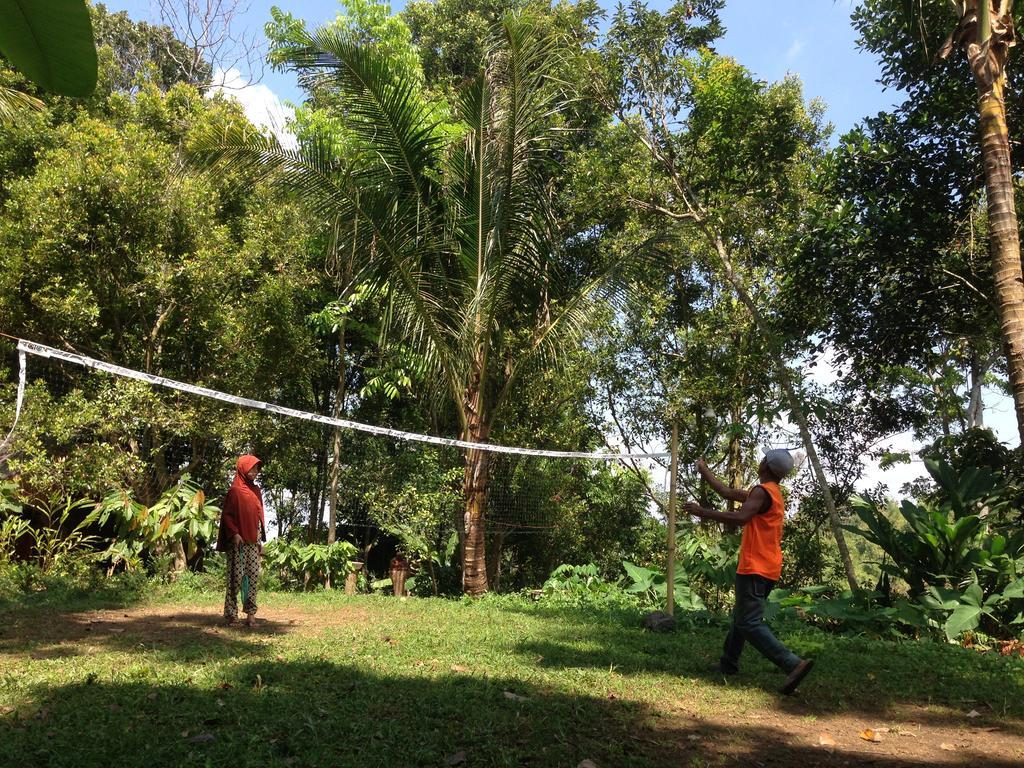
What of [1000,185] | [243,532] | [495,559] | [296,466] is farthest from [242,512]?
[296,466]

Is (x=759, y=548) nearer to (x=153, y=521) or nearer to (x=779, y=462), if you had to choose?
(x=779, y=462)

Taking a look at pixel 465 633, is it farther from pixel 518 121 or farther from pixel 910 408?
pixel 910 408

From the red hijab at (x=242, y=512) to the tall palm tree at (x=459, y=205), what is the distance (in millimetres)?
3567

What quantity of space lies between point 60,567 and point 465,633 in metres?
5.73

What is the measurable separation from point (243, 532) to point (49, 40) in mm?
6157

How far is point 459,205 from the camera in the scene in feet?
33.0

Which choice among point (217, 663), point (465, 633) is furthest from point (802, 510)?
point (217, 663)

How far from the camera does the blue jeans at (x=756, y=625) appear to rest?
4.59m

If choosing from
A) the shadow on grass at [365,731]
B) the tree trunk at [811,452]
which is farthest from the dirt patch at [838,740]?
the tree trunk at [811,452]

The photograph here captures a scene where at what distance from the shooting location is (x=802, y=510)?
477 inches

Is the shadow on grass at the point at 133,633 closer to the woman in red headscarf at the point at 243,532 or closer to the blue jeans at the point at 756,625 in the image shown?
the woman in red headscarf at the point at 243,532

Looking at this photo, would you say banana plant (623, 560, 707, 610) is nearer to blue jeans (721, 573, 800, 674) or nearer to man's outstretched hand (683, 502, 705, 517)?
blue jeans (721, 573, 800, 674)

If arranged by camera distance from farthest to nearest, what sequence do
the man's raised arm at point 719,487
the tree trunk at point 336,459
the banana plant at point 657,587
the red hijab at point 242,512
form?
the tree trunk at point 336,459
the banana plant at point 657,587
the red hijab at point 242,512
the man's raised arm at point 719,487

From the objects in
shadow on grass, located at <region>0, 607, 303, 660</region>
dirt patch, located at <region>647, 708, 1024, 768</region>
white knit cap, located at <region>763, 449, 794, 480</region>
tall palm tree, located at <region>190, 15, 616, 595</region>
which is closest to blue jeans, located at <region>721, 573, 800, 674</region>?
dirt patch, located at <region>647, 708, 1024, 768</region>
